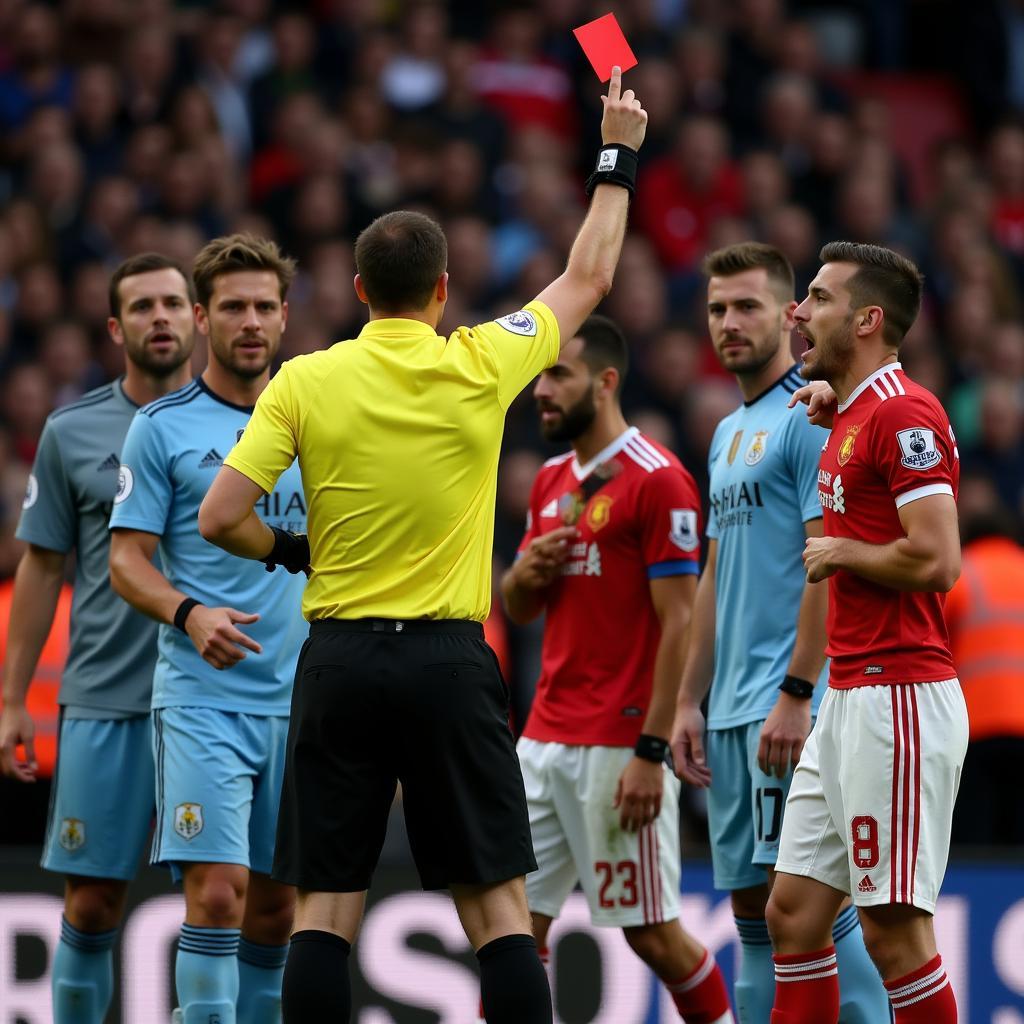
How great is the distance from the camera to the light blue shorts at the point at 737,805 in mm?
5902

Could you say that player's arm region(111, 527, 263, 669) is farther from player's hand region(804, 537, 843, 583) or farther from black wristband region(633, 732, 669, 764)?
player's hand region(804, 537, 843, 583)

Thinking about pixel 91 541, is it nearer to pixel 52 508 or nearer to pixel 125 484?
pixel 52 508

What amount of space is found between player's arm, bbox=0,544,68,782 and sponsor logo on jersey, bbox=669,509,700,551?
6.87 ft

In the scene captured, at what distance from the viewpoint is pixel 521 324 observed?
16.5ft

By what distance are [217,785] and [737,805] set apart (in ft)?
5.40

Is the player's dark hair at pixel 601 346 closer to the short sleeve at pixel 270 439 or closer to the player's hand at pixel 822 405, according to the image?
the player's hand at pixel 822 405

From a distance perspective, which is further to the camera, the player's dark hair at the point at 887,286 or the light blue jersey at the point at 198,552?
the light blue jersey at the point at 198,552

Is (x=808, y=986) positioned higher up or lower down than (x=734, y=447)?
lower down

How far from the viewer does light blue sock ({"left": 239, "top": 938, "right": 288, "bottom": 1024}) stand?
20.0 ft

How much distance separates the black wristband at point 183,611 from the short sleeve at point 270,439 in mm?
716

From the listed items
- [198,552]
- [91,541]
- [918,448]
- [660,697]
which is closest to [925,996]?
[918,448]

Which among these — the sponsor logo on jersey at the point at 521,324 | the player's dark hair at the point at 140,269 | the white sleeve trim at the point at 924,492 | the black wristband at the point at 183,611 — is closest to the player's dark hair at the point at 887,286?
the white sleeve trim at the point at 924,492

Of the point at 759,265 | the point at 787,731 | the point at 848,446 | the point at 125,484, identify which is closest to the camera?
the point at 848,446

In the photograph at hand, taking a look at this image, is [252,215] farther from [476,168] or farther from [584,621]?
[584,621]
